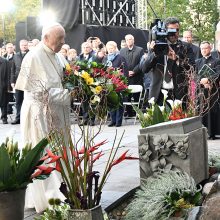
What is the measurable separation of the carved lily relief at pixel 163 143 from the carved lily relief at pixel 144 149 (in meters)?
0.09

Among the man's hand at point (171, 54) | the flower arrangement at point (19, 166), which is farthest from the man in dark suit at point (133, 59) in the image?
the flower arrangement at point (19, 166)

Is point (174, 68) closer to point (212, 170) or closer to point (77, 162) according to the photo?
point (212, 170)

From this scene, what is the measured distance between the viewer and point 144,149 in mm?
6652

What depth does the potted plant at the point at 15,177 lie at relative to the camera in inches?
186

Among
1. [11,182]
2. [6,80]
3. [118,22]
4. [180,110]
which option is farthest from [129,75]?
[11,182]

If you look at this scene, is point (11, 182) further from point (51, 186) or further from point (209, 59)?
point (209, 59)

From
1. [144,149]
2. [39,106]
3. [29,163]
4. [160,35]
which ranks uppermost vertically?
[160,35]

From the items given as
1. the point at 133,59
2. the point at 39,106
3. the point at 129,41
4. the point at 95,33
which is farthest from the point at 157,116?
the point at 95,33

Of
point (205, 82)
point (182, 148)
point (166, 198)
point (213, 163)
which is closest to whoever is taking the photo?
point (166, 198)

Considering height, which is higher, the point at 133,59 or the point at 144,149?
the point at 133,59

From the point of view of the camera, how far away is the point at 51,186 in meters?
6.63

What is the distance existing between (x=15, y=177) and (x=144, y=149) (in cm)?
213

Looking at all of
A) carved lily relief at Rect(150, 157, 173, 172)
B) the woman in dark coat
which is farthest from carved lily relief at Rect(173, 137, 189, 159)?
the woman in dark coat

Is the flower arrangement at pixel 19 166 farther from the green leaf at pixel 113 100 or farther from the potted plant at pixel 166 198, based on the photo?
the green leaf at pixel 113 100
